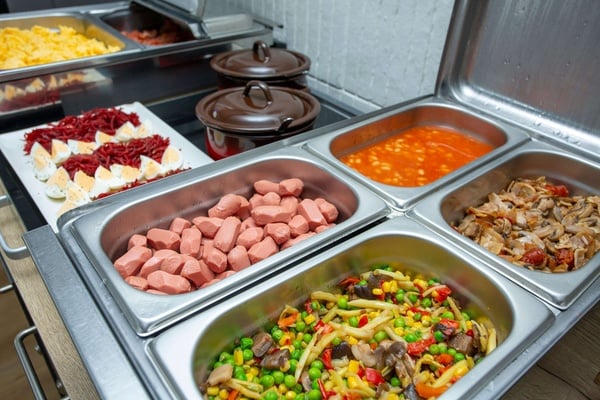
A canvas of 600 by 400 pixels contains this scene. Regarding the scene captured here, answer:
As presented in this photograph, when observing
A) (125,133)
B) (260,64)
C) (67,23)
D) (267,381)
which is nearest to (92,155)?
(125,133)

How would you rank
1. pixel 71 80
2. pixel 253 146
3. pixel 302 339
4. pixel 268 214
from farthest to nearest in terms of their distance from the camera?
pixel 71 80
pixel 253 146
pixel 268 214
pixel 302 339

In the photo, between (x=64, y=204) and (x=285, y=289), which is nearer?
(x=285, y=289)

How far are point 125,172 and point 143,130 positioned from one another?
13.1 inches

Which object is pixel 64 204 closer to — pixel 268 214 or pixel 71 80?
pixel 268 214

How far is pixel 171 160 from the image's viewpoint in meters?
1.78

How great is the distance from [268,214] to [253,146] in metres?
0.39

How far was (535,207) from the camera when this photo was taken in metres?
1.50

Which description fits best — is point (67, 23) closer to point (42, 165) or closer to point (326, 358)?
point (42, 165)

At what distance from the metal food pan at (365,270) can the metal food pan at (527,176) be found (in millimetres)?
39

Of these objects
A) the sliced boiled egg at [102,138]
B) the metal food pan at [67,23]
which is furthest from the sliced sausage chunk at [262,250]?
the metal food pan at [67,23]

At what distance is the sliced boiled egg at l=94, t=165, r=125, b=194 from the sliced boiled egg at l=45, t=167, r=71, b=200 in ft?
0.33

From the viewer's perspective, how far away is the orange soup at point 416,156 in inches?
65.6

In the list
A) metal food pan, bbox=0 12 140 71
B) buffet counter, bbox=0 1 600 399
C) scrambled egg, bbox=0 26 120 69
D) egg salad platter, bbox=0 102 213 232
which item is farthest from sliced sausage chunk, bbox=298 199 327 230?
metal food pan, bbox=0 12 140 71

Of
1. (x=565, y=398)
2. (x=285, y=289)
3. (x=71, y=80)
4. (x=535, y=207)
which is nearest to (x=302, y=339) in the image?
(x=285, y=289)
